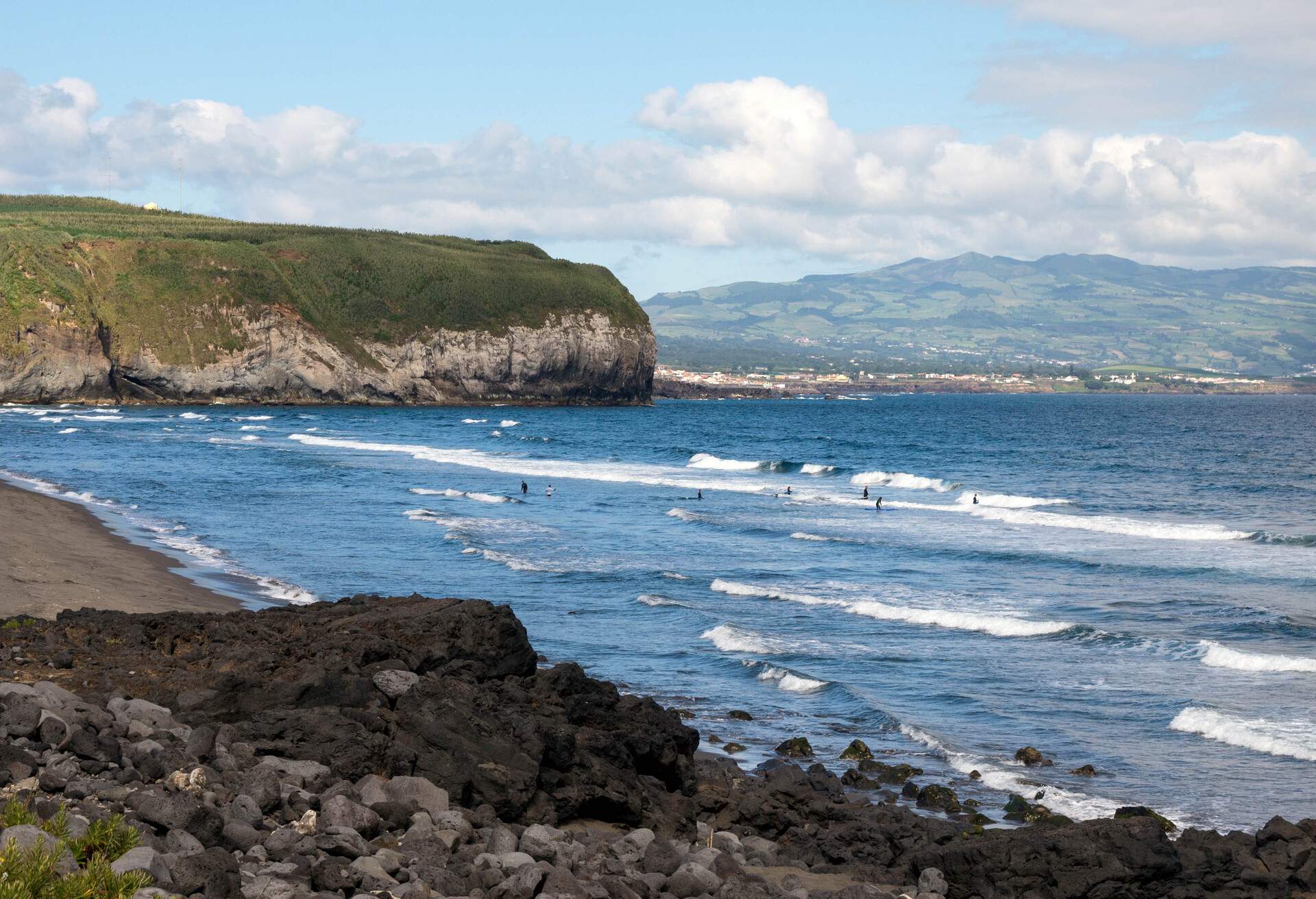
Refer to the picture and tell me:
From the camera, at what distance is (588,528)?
43.7m

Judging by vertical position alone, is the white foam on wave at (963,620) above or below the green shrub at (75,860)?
below

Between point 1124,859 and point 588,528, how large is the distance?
33.2 metres

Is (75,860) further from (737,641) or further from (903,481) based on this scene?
(903,481)

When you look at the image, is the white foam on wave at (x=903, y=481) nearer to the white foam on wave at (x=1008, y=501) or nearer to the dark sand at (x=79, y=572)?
the white foam on wave at (x=1008, y=501)

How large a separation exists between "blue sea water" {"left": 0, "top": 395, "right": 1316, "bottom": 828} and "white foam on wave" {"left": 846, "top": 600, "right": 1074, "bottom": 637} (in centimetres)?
9

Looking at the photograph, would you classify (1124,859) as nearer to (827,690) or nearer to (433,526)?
(827,690)

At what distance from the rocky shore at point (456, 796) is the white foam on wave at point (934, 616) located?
420 inches

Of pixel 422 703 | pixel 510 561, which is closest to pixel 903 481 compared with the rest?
pixel 510 561

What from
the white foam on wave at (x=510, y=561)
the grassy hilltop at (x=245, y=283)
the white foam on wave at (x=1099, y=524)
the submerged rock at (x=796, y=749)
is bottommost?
the white foam on wave at (x=510, y=561)

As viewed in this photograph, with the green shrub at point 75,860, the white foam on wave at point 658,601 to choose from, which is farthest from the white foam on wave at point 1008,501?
the green shrub at point 75,860

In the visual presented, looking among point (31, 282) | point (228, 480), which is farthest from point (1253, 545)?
point (31, 282)

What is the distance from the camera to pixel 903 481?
68.1m

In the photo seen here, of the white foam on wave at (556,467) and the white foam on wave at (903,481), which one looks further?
the white foam on wave at (903,481)

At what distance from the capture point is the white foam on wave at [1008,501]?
55656 millimetres
